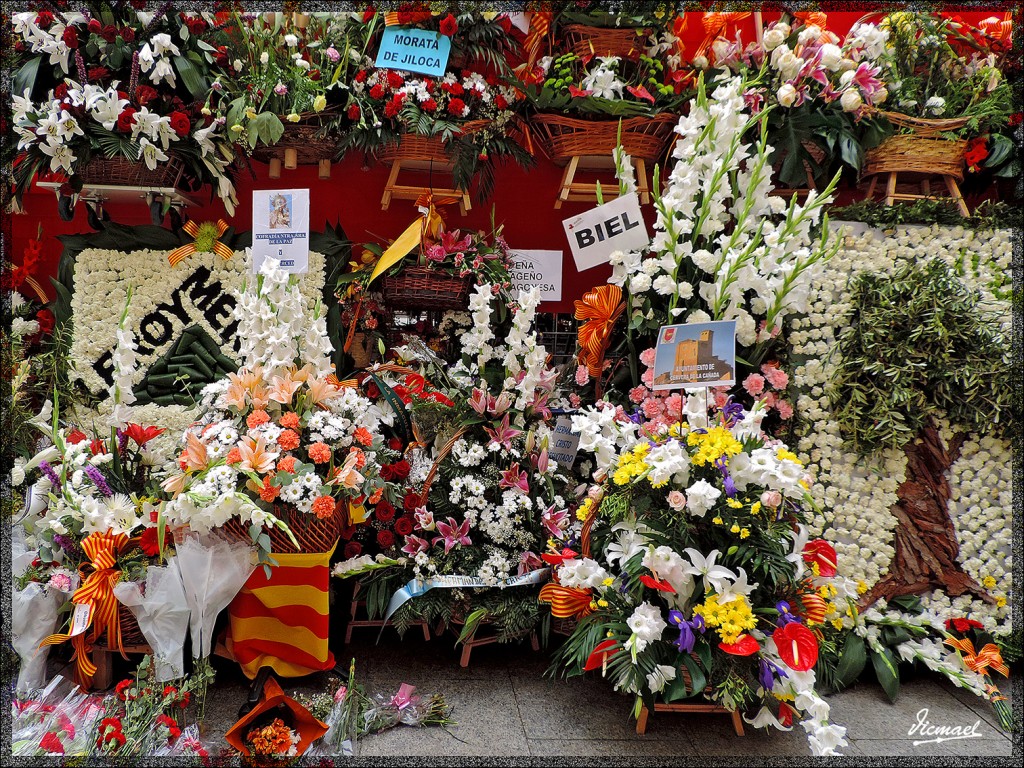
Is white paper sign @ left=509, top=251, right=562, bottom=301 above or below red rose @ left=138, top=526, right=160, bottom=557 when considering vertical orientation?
above

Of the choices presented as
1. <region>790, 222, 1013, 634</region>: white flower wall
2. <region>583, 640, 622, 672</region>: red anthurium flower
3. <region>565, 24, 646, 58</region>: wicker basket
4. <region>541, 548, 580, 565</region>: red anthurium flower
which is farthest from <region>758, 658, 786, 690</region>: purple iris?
<region>565, 24, 646, 58</region>: wicker basket

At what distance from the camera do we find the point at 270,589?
2.33 m

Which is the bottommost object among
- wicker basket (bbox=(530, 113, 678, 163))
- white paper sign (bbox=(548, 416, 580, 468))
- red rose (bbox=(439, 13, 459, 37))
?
white paper sign (bbox=(548, 416, 580, 468))

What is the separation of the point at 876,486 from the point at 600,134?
1.76 m

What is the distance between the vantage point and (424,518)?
2.57 m

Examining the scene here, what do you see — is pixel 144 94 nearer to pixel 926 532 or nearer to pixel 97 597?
pixel 97 597

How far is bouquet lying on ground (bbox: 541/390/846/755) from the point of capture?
203 centimetres

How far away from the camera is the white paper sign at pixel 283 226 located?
2.91m

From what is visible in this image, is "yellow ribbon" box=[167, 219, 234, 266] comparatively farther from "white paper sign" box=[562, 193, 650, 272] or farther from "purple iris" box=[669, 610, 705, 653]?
"purple iris" box=[669, 610, 705, 653]

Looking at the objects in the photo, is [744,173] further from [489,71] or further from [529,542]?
[529,542]

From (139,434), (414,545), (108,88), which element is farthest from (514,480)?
(108,88)

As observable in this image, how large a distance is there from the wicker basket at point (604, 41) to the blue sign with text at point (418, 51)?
1.67 feet

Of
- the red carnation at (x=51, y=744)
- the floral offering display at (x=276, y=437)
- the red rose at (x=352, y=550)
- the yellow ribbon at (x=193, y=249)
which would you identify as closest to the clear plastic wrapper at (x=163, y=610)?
the floral offering display at (x=276, y=437)

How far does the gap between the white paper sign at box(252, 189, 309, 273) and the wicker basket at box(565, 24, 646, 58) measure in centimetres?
126
